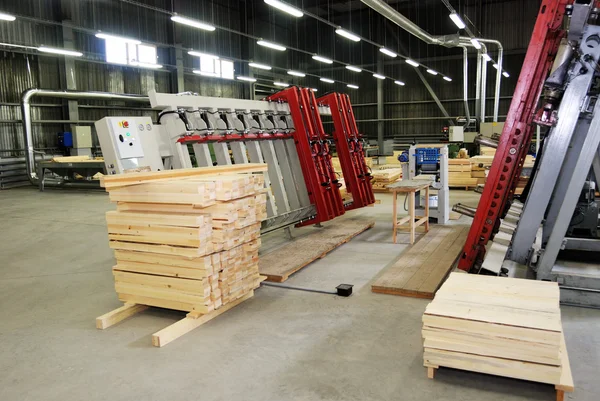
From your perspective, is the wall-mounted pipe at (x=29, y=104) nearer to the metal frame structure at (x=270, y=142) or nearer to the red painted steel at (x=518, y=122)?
the metal frame structure at (x=270, y=142)

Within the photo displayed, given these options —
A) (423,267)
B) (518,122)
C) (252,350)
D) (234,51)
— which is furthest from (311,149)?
(234,51)

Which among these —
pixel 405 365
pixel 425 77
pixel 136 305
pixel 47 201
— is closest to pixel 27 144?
pixel 47 201

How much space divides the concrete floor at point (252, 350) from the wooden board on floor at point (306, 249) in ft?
0.82

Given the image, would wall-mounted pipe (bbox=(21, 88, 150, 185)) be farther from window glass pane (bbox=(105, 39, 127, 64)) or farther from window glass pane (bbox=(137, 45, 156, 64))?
window glass pane (bbox=(137, 45, 156, 64))

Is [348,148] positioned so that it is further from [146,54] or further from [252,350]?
[146,54]

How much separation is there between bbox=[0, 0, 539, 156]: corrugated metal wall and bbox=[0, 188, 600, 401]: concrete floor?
11.4 metres

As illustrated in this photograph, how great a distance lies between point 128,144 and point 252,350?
3790 mm

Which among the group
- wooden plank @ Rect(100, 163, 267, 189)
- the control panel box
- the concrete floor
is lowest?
the concrete floor

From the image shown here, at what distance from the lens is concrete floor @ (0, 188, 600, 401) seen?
135 inches

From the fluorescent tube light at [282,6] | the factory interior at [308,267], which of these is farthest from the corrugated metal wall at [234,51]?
the factory interior at [308,267]

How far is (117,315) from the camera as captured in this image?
4.82m

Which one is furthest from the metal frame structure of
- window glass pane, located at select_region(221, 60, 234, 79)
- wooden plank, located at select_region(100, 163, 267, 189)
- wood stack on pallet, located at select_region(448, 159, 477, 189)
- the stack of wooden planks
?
window glass pane, located at select_region(221, 60, 234, 79)

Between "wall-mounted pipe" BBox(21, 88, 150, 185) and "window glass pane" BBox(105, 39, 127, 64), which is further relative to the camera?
"window glass pane" BBox(105, 39, 127, 64)

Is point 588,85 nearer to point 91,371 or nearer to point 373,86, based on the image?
point 91,371
